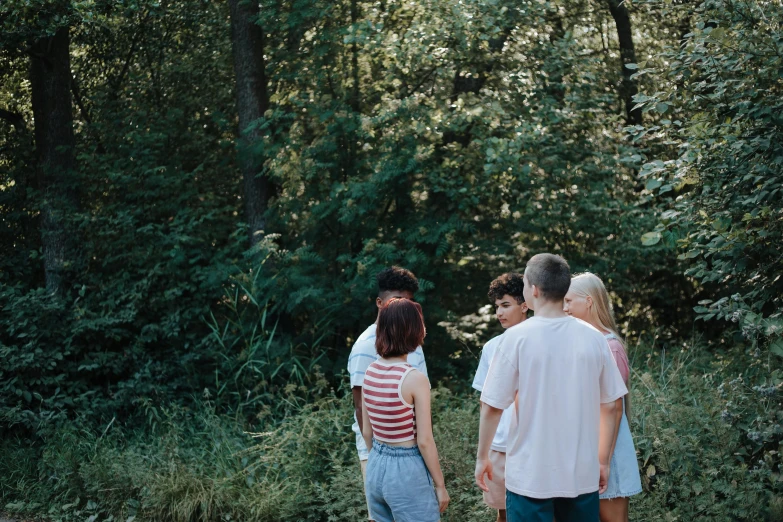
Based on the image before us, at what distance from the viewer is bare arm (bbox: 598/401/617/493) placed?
410 cm

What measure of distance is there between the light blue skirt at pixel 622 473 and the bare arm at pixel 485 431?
743 mm

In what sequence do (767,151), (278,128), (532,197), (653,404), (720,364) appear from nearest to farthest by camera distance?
(767,151) < (653,404) < (720,364) < (532,197) < (278,128)

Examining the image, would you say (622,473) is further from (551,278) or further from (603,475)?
(551,278)

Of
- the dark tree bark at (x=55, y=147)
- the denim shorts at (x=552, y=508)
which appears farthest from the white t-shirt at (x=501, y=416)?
the dark tree bark at (x=55, y=147)

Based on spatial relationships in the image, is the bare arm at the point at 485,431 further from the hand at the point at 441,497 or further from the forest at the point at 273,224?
the forest at the point at 273,224

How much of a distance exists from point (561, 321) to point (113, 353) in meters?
8.49

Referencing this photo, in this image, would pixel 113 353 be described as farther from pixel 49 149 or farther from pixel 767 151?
pixel 767 151

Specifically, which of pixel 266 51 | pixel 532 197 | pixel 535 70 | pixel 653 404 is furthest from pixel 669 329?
pixel 266 51

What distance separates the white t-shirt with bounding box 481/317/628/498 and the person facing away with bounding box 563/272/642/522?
1.16 feet

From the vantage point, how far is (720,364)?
8.51m

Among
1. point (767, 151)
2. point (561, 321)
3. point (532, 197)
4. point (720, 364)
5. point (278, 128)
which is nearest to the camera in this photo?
point (561, 321)

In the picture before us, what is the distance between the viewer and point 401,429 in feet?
14.0

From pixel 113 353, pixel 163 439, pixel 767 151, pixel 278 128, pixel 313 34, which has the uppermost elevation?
pixel 313 34

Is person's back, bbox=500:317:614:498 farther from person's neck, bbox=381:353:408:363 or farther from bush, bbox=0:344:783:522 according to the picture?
bush, bbox=0:344:783:522
